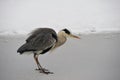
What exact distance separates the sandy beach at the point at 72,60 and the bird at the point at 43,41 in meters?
0.03

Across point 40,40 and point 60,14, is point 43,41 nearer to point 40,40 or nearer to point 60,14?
point 40,40

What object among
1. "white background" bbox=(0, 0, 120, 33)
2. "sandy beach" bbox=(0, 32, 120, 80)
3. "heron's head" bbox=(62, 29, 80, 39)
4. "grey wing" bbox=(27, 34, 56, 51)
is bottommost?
"sandy beach" bbox=(0, 32, 120, 80)

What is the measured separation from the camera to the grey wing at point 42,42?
7.07 feet

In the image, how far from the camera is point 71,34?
219 cm


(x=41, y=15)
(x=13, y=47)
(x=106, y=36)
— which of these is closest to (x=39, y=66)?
(x=13, y=47)

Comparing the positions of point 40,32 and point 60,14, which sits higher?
point 60,14

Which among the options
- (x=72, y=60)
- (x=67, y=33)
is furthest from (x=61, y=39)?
(x=72, y=60)

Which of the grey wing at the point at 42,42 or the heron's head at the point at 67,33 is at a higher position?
the heron's head at the point at 67,33

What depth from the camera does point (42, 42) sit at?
2158 mm

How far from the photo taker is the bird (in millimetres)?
2154

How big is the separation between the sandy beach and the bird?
30 mm

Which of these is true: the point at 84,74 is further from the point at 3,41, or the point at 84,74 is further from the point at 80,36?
the point at 3,41

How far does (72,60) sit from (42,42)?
0.25 meters

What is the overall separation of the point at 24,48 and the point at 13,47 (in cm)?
10
